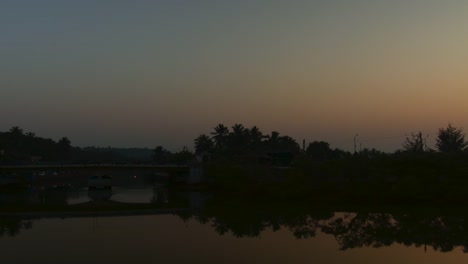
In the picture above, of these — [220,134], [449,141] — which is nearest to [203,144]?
[220,134]

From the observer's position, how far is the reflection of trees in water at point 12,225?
30.4 m

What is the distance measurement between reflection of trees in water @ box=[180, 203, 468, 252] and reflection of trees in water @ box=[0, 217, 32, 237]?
1127 centimetres

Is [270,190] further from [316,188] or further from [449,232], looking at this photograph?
[449,232]

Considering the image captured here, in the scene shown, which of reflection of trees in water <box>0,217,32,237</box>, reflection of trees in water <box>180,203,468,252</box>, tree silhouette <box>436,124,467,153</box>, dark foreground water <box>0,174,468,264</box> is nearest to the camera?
dark foreground water <box>0,174,468,264</box>

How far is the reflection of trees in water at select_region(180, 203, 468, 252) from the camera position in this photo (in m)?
26.9

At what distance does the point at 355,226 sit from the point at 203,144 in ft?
258

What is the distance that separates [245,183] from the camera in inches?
2345

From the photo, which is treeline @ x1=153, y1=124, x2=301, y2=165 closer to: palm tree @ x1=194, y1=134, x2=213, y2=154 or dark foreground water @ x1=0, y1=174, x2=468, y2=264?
palm tree @ x1=194, y1=134, x2=213, y2=154

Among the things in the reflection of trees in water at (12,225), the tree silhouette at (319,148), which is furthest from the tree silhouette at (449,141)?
the reflection of trees in water at (12,225)

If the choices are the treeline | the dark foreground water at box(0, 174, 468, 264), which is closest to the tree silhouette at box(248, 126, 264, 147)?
the treeline

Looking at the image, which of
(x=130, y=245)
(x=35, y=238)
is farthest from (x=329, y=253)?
(x=35, y=238)

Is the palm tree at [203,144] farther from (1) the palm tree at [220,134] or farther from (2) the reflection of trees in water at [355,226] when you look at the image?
(2) the reflection of trees in water at [355,226]

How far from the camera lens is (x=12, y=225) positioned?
3419 centimetres

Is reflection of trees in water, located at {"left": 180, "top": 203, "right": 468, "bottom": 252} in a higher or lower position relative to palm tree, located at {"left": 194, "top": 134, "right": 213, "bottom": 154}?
lower
